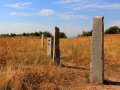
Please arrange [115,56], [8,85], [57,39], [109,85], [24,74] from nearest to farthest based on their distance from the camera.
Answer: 1. [8,85]
2. [24,74]
3. [109,85]
4. [57,39]
5. [115,56]

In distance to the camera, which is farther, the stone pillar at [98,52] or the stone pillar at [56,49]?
the stone pillar at [56,49]

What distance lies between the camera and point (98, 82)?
9.35 meters

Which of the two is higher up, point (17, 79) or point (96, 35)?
point (96, 35)

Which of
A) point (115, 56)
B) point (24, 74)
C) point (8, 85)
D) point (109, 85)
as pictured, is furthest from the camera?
point (115, 56)

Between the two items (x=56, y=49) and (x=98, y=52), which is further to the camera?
(x=56, y=49)

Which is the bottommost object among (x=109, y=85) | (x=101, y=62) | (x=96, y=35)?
(x=109, y=85)

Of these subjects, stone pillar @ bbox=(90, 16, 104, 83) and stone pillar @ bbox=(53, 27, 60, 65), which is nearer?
stone pillar @ bbox=(90, 16, 104, 83)

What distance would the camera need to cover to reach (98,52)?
372 inches

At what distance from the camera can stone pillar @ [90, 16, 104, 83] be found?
30.9 feet

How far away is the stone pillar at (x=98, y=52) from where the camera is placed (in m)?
9.41

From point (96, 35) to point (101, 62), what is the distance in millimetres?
766

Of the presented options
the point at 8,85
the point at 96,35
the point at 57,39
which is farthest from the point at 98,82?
the point at 57,39

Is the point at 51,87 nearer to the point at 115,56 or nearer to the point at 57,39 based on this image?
the point at 57,39

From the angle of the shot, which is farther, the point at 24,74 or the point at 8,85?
the point at 24,74
